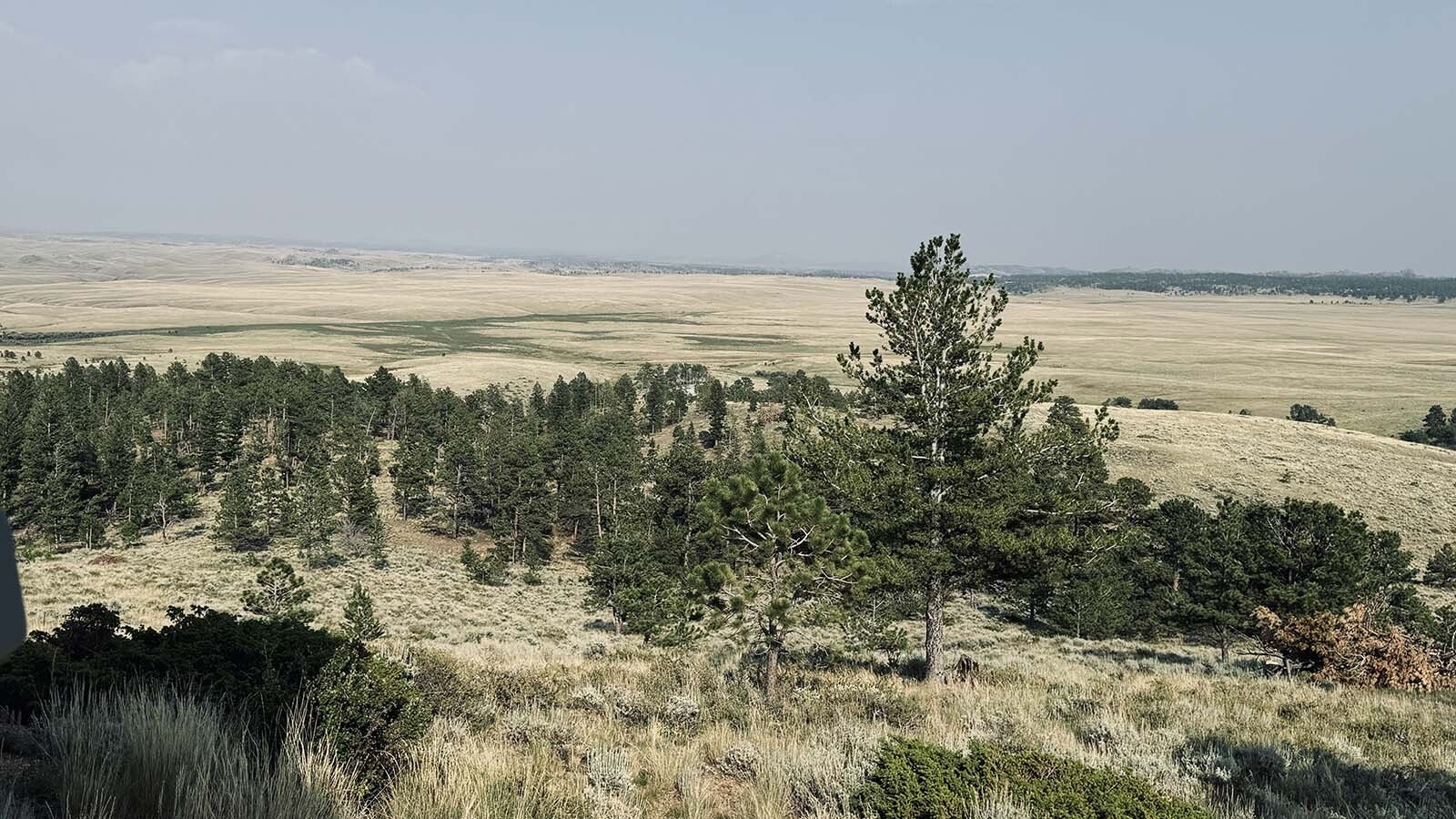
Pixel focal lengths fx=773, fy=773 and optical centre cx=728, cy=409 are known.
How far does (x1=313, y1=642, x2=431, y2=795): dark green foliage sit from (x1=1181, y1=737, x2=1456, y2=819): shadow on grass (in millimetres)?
7226

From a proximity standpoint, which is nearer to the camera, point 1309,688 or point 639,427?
point 1309,688

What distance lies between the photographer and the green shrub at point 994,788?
5645mm

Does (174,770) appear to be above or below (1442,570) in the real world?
above

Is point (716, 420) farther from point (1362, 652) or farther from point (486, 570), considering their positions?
point (1362, 652)

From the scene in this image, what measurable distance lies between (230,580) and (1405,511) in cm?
7826

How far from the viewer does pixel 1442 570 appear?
148 feet

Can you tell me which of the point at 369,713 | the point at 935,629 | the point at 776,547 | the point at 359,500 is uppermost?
the point at 369,713

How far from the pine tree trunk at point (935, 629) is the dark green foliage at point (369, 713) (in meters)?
12.7

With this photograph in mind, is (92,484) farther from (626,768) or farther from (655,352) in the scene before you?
(655,352)

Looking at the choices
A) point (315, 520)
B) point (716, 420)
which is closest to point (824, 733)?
point (315, 520)

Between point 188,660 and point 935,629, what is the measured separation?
1432 centimetres

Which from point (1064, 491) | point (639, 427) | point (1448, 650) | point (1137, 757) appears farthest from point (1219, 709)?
point (639, 427)

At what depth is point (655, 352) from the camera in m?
190

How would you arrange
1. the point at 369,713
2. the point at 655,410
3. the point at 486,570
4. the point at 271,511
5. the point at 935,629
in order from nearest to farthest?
the point at 369,713, the point at 935,629, the point at 486,570, the point at 271,511, the point at 655,410
